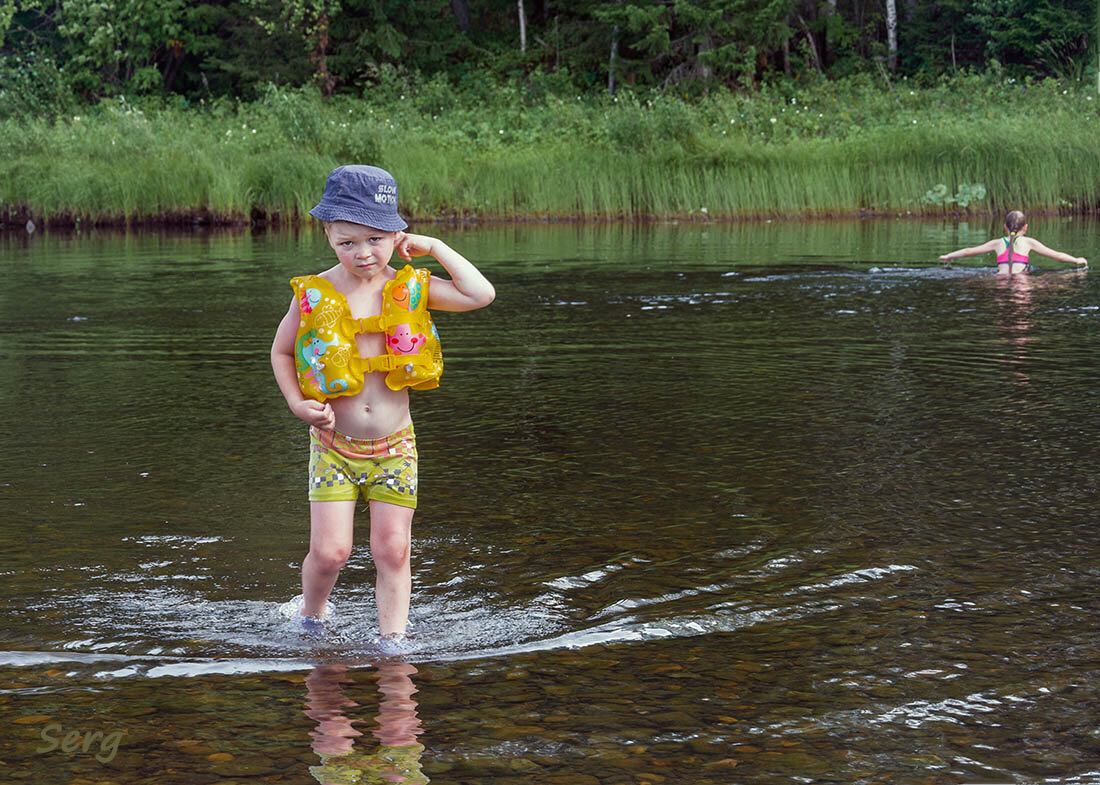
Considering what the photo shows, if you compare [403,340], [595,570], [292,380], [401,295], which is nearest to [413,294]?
[401,295]

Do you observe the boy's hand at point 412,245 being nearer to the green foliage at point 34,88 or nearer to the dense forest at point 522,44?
the dense forest at point 522,44

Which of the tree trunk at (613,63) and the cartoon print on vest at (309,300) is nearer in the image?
the cartoon print on vest at (309,300)

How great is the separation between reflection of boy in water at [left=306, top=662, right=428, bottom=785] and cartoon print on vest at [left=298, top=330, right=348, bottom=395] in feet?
2.70

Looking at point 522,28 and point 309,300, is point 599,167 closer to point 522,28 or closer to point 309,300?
point 522,28

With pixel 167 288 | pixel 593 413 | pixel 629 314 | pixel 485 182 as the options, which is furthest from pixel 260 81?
pixel 593 413

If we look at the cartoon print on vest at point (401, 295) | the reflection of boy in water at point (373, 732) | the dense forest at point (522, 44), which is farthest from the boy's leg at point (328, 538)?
the dense forest at point (522, 44)

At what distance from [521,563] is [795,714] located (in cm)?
166

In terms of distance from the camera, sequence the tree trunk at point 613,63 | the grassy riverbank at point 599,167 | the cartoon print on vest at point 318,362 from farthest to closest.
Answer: the tree trunk at point 613,63
the grassy riverbank at point 599,167
the cartoon print on vest at point 318,362

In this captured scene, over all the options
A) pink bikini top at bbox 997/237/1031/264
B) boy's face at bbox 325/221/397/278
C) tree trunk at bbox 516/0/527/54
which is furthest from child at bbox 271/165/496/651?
tree trunk at bbox 516/0/527/54

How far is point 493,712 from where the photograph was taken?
375cm

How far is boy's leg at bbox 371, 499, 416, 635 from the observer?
172 inches

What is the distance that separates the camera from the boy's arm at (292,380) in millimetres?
4238

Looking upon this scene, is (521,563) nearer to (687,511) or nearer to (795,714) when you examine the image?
(687,511)

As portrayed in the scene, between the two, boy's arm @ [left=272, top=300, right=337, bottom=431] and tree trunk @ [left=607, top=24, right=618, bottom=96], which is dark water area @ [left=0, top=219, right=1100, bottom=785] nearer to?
boy's arm @ [left=272, top=300, right=337, bottom=431]
